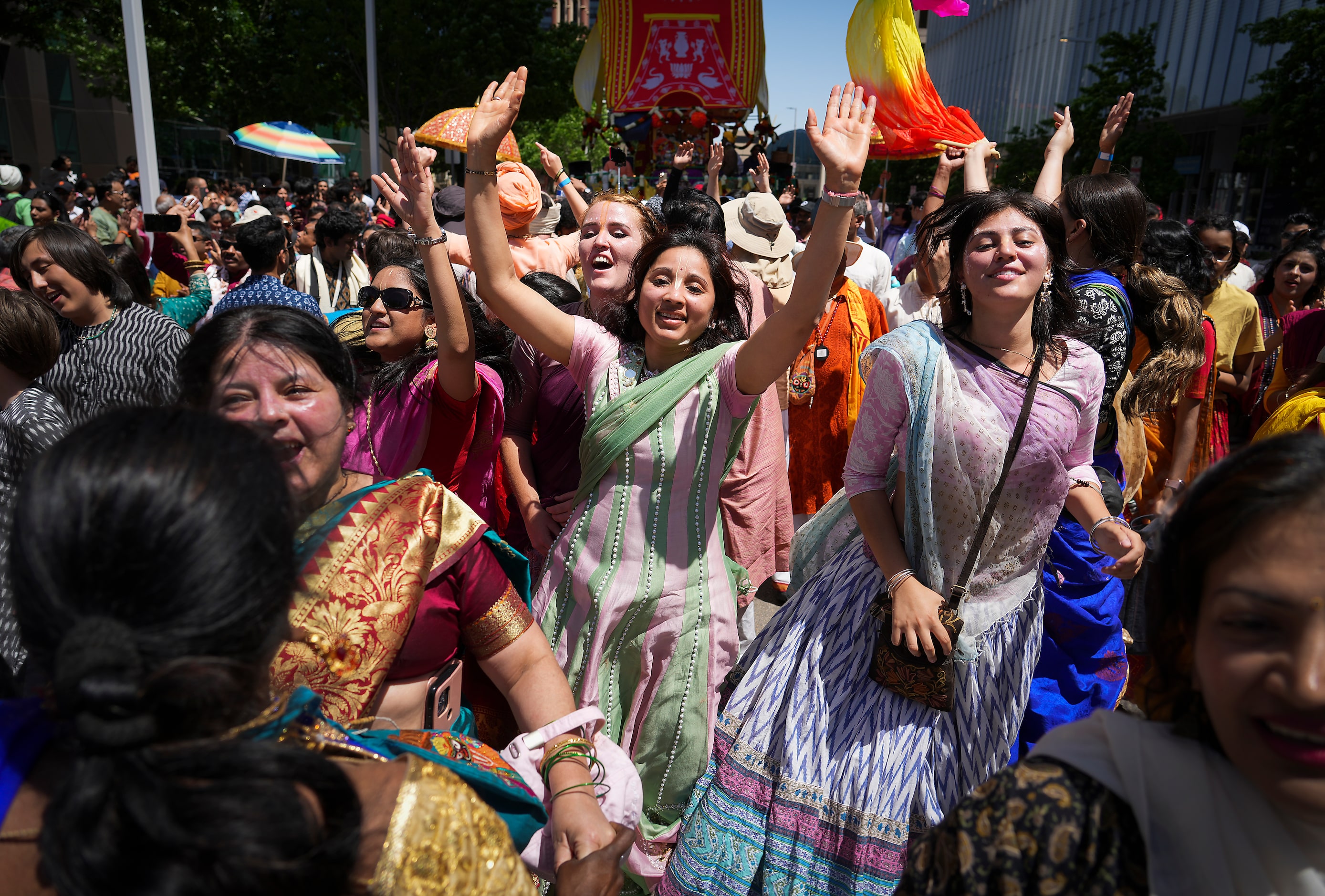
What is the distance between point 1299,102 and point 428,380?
52.4 ft

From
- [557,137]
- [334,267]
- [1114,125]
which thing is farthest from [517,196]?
[557,137]

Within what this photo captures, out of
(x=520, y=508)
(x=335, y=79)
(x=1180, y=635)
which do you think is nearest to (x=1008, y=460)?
(x=1180, y=635)

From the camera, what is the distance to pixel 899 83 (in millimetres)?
6340

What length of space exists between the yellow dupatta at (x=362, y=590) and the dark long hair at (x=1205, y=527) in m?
1.09

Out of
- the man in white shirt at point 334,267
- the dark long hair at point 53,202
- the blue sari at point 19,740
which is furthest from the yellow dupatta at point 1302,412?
the dark long hair at point 53,202

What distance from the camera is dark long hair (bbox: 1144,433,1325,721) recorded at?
94cm

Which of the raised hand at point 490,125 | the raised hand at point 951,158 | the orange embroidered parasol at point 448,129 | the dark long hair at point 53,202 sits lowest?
the dark long hair at point 53,202

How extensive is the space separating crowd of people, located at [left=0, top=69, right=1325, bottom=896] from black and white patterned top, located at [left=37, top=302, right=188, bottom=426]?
2 centimetres

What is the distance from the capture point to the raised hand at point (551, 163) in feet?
12.9

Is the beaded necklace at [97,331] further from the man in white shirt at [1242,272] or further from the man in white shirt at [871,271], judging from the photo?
the man in white shirt at [1242,272]

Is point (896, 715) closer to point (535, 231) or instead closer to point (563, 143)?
point (535, 231)

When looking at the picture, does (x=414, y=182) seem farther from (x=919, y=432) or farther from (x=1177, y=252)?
(x=1177, y=252)

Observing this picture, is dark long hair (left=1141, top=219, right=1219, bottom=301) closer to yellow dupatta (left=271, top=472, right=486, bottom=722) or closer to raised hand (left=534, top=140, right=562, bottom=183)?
raised hand (left=534, top=140, right=562, bottom=183)

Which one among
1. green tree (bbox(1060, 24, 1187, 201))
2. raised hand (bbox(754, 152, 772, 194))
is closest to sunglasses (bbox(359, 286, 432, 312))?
raised hand (bbox(754, 152, 772, 194))
